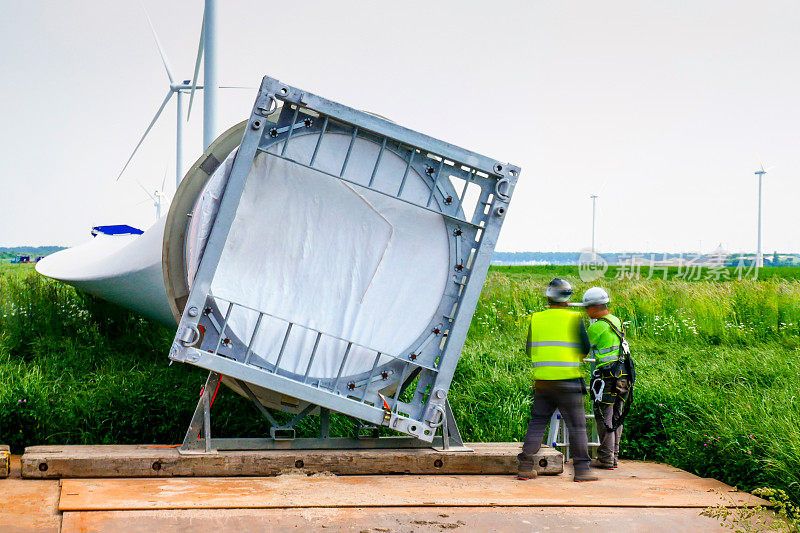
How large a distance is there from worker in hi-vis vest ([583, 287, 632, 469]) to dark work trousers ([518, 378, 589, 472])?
68 cm

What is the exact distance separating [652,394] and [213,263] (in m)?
4.78

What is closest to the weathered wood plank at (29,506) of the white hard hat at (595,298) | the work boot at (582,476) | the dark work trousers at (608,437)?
the work boot at (582,476)

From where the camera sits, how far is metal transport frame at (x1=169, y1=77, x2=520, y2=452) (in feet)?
18.6

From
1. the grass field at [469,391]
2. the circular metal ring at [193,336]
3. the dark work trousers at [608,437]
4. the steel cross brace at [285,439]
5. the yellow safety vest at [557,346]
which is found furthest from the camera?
the dark work trousers at [608,437]

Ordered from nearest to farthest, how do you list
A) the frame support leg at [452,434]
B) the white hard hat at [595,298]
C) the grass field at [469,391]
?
the frame support leg at [452,434], the grass field at [469,391], the white hard hat at [595,298]

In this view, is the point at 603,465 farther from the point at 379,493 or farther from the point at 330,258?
the point at 330,258

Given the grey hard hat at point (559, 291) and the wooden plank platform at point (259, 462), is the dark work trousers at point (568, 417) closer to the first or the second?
the wooden plank platform at point (259, 462)

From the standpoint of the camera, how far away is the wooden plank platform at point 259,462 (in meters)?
5.90

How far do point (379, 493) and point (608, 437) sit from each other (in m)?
2.31

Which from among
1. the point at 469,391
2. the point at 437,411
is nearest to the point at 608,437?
the point at 437,411

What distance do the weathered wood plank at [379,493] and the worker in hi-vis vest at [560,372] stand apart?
22 cm

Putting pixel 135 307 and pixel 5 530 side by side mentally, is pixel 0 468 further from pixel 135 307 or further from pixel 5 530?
pixel 135 307

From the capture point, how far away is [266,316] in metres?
6.11

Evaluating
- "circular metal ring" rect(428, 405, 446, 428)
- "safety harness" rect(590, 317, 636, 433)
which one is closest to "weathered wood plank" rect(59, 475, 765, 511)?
"circular metal ring" rect(428, 405, 446, 428)
